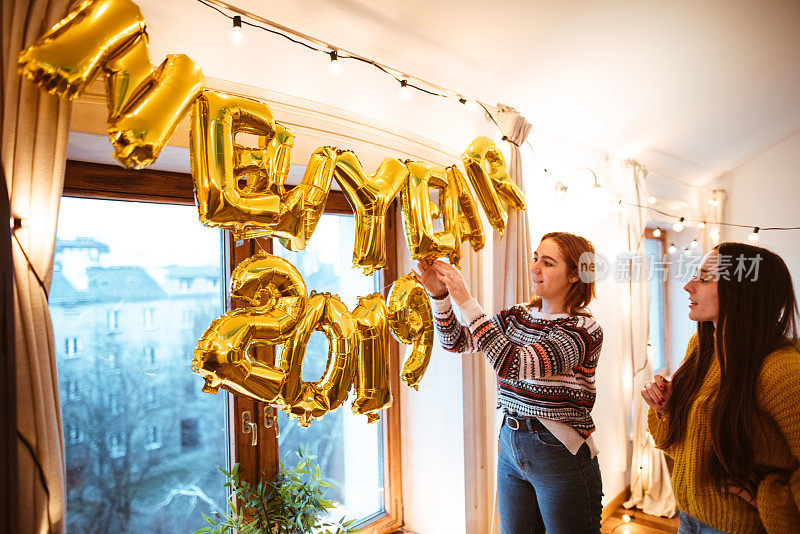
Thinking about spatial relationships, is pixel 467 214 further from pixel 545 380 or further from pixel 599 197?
pixel 599 197

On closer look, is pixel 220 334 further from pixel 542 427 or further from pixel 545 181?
pixel 545 181

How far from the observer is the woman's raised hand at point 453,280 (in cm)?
135

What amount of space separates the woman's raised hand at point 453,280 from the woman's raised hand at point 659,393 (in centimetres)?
60

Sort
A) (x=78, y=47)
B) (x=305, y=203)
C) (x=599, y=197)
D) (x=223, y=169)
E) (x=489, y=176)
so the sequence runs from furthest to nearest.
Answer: (x=599, y=197), (x=489, y=176), (x=305, y=203), (x=223, y=169), (x=78, y=47)

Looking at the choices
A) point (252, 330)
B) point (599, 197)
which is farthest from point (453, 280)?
point (599, 197)

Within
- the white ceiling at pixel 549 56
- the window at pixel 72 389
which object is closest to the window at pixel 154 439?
the window at pixel 72 389

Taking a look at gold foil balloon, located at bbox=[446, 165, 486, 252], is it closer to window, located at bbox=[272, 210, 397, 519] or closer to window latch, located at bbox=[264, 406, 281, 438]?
window, located at bbox=[272, 210, 397, 519]

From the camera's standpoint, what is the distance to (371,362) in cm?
117

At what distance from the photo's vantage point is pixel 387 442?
2232 mm

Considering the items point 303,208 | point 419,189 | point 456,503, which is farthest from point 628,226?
point 303,208

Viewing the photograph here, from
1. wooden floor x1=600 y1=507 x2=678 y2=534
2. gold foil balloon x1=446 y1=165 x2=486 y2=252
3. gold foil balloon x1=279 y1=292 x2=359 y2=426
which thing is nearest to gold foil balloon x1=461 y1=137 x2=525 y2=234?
gold foil balloon x1=446 y1=165 x2=486 y2=252

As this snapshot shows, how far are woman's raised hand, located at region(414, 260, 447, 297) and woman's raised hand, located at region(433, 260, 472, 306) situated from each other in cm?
2

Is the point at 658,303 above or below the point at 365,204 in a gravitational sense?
below

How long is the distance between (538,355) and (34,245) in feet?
3.88
